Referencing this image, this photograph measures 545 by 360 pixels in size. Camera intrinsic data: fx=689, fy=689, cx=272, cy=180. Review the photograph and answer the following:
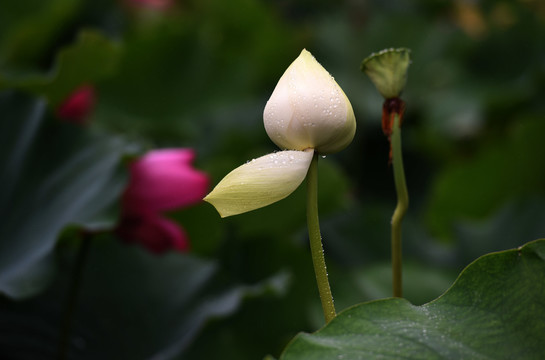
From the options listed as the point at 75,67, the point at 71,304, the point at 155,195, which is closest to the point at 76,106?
the point at 75,67

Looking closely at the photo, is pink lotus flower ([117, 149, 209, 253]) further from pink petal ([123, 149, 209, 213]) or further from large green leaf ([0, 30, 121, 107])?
large green leaf ([0, 30, 121, 107])

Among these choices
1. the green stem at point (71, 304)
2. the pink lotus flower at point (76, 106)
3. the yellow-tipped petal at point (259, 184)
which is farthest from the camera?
the pink lotus flower at point (76, 106)

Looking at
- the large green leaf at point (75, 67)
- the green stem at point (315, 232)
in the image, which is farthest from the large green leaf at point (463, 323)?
the large green leaf at point (75, 67)

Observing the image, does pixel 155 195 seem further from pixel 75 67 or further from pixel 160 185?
pixel 75 67

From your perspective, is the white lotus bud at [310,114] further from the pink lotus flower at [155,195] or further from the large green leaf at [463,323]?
the pink lotus flower at [155,195]

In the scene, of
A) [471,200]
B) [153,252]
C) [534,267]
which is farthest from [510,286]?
[471,200]

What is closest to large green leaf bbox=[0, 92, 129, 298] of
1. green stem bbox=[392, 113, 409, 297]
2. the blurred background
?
the blurred background

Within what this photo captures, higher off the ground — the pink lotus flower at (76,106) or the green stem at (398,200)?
the green stem at (398,200)
